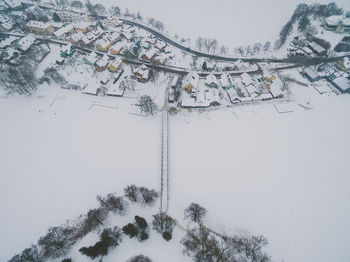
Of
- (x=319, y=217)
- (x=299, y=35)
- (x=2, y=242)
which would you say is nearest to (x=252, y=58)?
(x=299, y=35)

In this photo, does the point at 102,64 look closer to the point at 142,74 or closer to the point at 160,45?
the point at 142,74

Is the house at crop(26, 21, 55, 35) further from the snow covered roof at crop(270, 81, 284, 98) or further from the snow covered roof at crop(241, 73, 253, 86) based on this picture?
the snow covered roof at crop(270, 81, 284, 98)

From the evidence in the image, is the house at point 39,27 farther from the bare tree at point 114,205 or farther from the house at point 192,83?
the bare tree at point 114,205

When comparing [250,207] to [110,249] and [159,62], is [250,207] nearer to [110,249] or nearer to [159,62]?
[110,249]

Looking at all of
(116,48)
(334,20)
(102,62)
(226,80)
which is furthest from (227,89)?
(334,20)

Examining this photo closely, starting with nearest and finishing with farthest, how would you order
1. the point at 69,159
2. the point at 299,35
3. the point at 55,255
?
1. the point at 55,255
2. the point at 69,159
3. the point at 299,35
